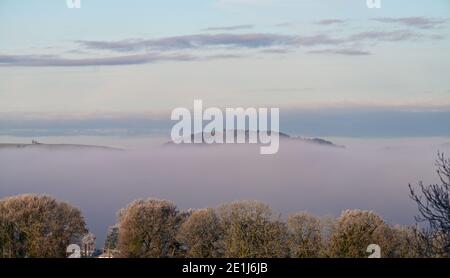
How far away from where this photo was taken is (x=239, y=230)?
14703 millimetres

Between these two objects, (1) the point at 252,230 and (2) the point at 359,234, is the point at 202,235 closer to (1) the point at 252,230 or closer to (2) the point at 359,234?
(1) the point at 252,230

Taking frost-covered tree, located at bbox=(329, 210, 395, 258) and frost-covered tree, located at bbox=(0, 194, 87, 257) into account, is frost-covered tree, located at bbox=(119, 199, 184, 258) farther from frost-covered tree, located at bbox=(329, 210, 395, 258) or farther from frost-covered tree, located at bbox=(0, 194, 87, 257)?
frost-covered tree, located at bbox=(329, 210, 395, 258)

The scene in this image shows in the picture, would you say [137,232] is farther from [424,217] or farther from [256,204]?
[424,217]

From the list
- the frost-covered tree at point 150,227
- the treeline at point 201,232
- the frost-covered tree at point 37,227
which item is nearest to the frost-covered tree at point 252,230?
the treeline at point 201,232

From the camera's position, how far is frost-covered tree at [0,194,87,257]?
46.2ft

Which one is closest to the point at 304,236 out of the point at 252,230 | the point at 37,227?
the point at 252,230

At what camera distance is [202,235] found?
14.9 meters

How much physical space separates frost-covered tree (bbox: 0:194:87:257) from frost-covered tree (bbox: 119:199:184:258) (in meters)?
0.79

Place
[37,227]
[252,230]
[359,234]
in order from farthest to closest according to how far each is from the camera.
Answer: [252,230] < [359,234] < [37,227]

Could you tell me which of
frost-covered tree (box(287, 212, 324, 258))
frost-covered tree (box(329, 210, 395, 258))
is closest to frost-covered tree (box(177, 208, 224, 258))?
frost-covered tree (box(287, 212, 324, 258))

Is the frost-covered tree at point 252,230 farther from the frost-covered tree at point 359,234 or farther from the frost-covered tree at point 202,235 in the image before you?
the frost-covered tree at point 359,234

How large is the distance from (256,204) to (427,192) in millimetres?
3115

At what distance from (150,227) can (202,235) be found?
859 millimetres
